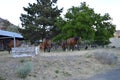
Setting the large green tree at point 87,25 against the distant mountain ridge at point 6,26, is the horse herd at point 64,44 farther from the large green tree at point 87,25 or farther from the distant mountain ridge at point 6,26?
the distant mountain ridge at point 6,26

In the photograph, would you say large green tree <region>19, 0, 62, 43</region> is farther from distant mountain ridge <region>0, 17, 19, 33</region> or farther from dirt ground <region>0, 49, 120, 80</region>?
dirt ground <region>0, 49, 120, 80</region>

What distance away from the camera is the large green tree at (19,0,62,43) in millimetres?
65000

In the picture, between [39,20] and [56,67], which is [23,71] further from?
[39,20]

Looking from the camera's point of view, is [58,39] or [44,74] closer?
[44,74]

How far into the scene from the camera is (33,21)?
6819 cm

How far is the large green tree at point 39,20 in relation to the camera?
65.0 m

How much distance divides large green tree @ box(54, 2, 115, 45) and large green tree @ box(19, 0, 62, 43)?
821cm

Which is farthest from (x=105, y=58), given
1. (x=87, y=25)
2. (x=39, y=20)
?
(x=39, y=20)

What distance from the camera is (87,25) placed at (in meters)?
53.2

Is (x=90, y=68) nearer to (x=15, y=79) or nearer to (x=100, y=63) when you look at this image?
(x=100, y=63)

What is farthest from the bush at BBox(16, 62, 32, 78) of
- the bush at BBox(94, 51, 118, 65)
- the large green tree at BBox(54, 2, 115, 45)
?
the large green tree at BBox(54, 2, 115, 45)

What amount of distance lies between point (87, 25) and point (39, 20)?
1403cm

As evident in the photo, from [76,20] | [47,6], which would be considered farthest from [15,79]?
[47,6]

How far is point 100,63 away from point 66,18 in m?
33.9
